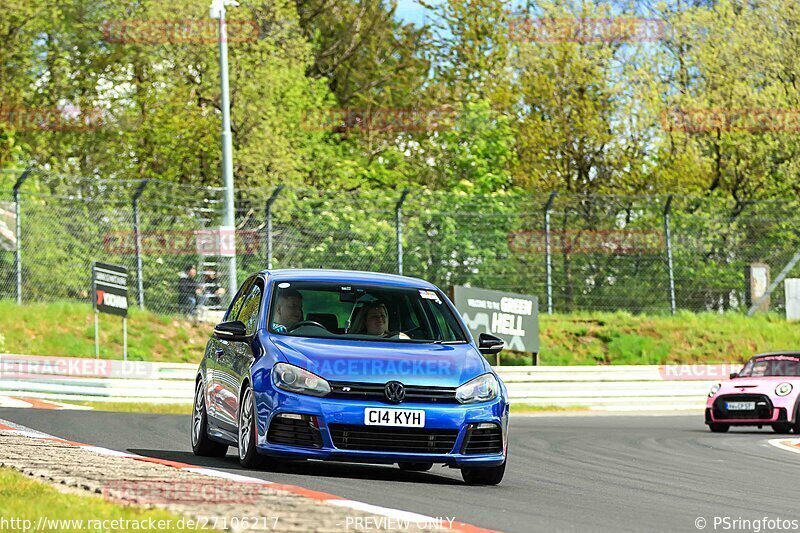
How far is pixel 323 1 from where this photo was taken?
2231 inches

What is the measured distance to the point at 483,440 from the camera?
1098 cm

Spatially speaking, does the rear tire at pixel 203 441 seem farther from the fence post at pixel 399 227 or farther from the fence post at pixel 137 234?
the fence post at pixel 399 227

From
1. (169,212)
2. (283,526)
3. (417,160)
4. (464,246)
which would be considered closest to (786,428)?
(464,246)

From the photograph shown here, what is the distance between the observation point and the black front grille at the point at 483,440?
10867 mm

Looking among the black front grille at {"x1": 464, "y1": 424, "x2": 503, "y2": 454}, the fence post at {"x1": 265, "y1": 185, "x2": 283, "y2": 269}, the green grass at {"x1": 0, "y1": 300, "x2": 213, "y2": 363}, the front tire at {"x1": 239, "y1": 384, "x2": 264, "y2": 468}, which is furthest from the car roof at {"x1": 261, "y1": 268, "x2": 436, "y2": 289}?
the fence post at {"x1": 265, "y1": 185, "x2": 283, "y2": 269}

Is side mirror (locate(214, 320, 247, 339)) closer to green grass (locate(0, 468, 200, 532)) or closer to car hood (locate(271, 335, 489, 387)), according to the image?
car hood (locate(271, 335, 489, 387))

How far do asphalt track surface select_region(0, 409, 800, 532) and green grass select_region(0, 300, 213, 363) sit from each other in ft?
25.3

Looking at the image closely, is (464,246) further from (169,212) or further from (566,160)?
(566,160)

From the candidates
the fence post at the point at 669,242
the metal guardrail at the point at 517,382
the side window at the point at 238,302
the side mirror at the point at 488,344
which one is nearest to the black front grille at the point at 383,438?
the side mirror at the point at 488,344

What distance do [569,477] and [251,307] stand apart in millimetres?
2944

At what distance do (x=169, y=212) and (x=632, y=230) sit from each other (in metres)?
10.2

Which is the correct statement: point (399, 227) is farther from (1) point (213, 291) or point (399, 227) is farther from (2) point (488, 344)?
(2) point (488, 344)

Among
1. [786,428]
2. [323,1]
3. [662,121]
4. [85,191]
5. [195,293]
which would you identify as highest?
[323,1]

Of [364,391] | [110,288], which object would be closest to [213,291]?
[110,288]
